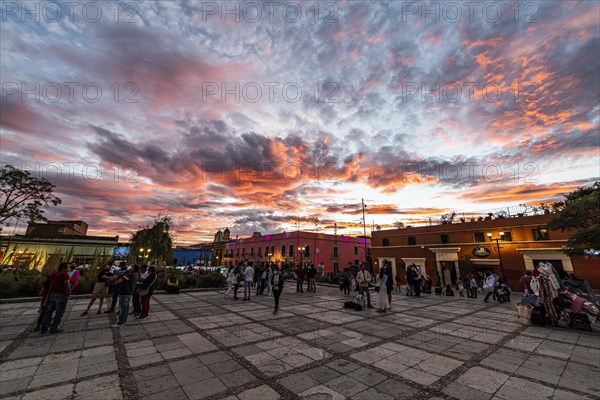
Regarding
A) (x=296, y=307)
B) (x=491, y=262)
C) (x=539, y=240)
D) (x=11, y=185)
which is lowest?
(x=296, y=307)

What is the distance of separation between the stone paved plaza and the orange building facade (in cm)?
1420

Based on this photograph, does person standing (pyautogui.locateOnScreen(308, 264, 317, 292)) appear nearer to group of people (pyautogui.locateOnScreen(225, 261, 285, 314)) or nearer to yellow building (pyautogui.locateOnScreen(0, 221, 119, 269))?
group of people (pyautogui.locateOnScreen(225, 261, 285, 314))

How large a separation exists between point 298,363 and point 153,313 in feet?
23.0

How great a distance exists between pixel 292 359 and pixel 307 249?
39861 mm

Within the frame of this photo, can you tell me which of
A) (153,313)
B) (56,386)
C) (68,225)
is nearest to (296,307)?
(153,313)

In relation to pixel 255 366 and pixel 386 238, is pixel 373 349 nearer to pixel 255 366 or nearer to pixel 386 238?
pixel 255 366

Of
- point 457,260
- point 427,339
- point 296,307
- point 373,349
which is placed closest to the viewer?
point 373,349

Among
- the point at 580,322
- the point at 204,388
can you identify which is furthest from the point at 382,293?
the point at 204,388

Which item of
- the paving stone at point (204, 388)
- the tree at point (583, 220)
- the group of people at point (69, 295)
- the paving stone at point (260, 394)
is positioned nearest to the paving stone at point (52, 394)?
the paving stone at point (204, 388)

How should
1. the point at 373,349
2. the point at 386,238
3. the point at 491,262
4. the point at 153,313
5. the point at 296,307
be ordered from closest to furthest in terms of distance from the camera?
the point at 373,349
the point at 153,313
the point at 296,307
the point at 491,262
the point at 386,238

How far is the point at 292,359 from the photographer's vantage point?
504 cm

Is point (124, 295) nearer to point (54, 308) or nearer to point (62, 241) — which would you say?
point (54, 308)

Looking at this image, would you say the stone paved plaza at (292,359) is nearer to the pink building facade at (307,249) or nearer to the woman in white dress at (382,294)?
the woman in white dress at (382,294)

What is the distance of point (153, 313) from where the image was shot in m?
9.20
